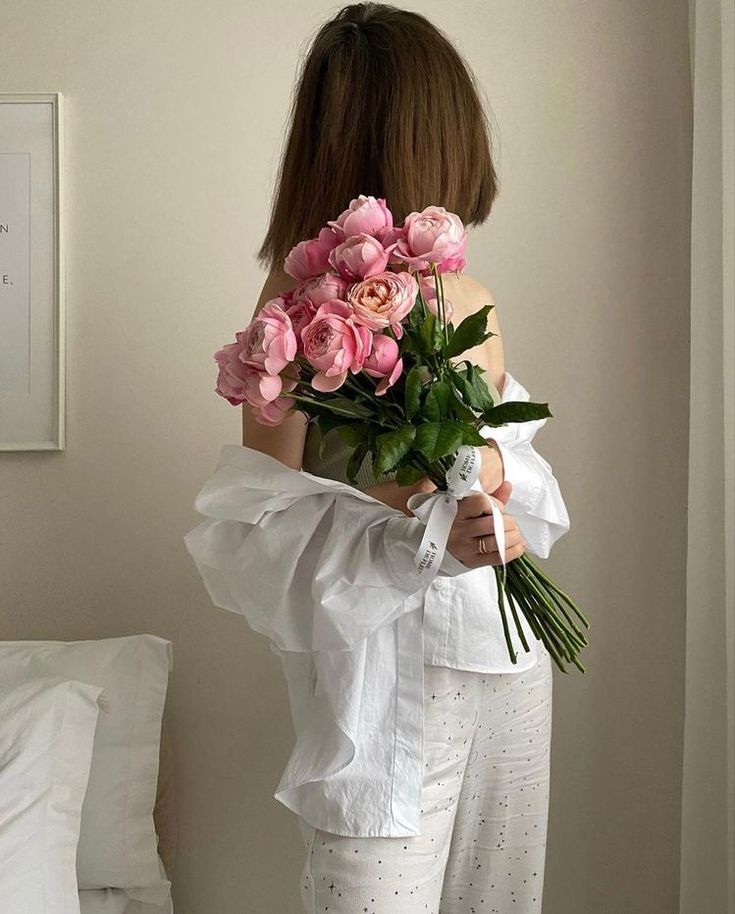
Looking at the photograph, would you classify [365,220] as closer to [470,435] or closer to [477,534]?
[470,435]

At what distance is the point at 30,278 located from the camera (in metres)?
1.78

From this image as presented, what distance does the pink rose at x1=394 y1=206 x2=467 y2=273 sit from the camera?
92 centimetres

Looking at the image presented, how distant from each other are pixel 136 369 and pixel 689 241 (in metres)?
1.03

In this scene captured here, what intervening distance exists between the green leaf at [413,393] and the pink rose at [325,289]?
99 mm

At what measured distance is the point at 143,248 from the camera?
1795mm

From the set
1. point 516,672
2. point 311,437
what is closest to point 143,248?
point 311,437

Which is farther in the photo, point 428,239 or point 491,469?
point 491,469

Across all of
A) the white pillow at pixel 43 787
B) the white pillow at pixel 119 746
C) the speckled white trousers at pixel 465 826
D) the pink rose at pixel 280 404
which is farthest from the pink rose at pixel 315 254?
the white pillow at pixel 119 746

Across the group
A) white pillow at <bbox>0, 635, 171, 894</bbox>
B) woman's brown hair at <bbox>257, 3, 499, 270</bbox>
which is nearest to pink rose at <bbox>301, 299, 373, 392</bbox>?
woman's brown hair at <bbox>257, 3, 499, 270</bbox>

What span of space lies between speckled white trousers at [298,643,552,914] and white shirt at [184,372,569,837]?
0.03 m

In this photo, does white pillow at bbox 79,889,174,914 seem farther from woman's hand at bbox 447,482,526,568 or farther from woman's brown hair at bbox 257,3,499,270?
woman's brown hair at bbox 257,3,499,270

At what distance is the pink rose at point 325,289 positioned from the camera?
0.90 metres

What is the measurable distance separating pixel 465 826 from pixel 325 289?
2.29ft

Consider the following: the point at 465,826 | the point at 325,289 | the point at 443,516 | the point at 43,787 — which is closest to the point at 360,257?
the point at 325,289
